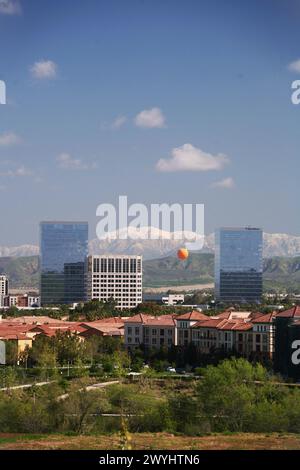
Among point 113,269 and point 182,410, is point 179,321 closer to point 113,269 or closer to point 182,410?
point 182,410

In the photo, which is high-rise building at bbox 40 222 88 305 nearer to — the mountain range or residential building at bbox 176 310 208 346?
the mountain range

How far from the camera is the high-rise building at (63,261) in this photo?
61625 millimetres

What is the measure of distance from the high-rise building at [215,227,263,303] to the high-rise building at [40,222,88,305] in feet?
30.4

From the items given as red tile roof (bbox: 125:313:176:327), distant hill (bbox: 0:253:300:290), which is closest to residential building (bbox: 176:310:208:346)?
red tile roof (bbox: 125:313:176:327)

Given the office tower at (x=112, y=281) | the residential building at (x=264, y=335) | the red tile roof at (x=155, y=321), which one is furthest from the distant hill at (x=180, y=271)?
the residential building at (x=264, y=335)

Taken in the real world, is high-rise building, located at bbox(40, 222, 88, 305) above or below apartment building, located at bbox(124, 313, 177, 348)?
above

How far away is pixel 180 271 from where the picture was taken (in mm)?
112312

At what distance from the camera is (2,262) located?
125 metres

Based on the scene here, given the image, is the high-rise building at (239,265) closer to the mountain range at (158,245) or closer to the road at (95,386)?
the mountain range at (158,245)

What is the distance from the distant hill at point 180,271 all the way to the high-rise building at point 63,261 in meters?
30.1

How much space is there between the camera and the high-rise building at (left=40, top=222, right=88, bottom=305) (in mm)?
61625

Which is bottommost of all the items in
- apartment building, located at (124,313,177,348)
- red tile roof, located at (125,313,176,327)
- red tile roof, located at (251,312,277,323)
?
apartment building, located at (124,313,177,348)
